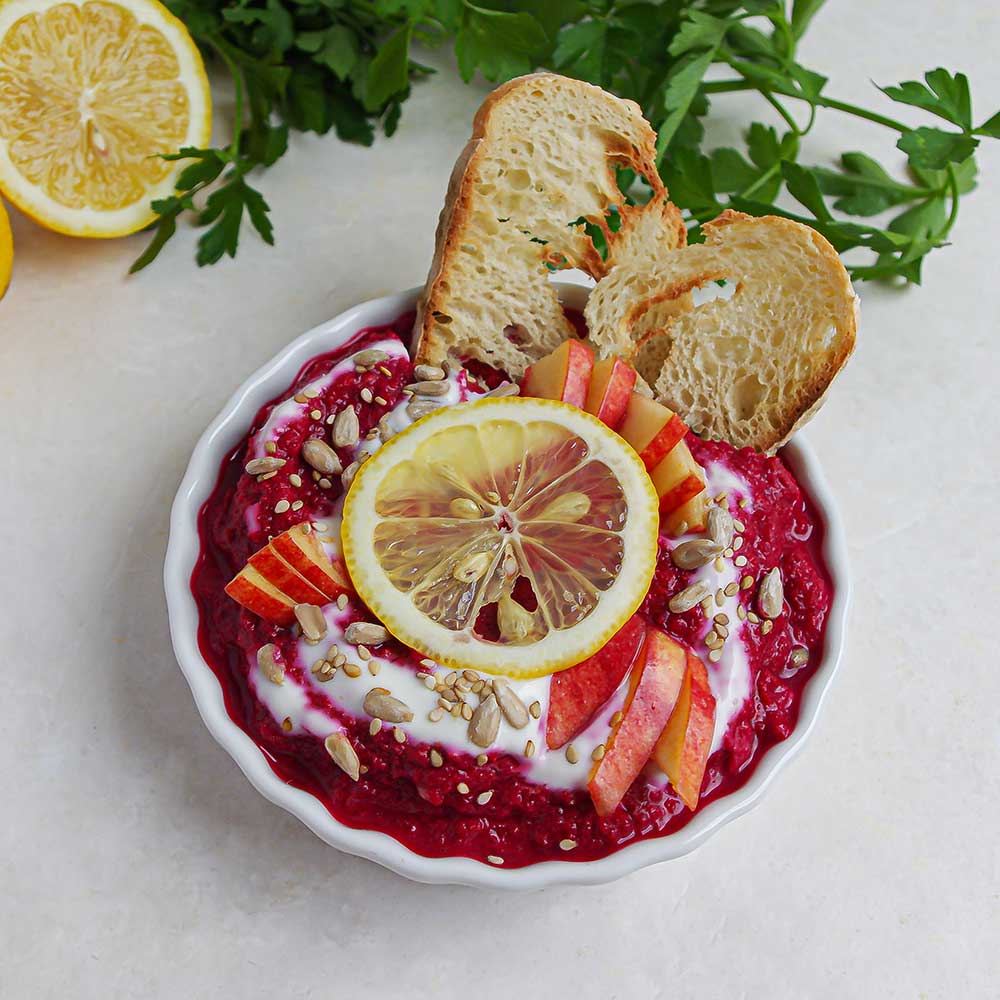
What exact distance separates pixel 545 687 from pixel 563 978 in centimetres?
63

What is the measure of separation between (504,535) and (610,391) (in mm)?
377

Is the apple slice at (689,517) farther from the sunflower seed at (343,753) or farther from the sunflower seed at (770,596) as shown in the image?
the sunflower seed at (343,753)

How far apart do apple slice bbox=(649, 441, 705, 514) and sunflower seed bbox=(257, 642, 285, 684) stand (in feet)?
2.51

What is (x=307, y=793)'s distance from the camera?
2.01m

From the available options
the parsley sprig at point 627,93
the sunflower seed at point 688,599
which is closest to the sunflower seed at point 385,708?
the sunflower seed at point 688,599

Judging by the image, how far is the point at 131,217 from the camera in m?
2.66

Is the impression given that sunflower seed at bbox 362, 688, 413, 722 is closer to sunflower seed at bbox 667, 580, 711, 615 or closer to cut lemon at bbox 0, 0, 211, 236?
sunflower seed at bbox 667, 580, 711, 615

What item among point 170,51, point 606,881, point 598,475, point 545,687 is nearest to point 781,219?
point 598,475

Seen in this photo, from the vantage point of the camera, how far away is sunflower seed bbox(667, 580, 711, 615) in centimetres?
204

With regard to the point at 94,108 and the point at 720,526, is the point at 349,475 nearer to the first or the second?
the point at 720,526

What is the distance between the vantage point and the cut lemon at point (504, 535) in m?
1.94

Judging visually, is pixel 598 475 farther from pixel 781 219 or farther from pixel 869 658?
pixel 869 658

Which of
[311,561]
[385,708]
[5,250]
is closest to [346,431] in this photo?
[311,561]

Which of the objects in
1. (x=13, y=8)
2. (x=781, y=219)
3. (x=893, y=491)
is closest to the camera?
(x=781, y=219)
